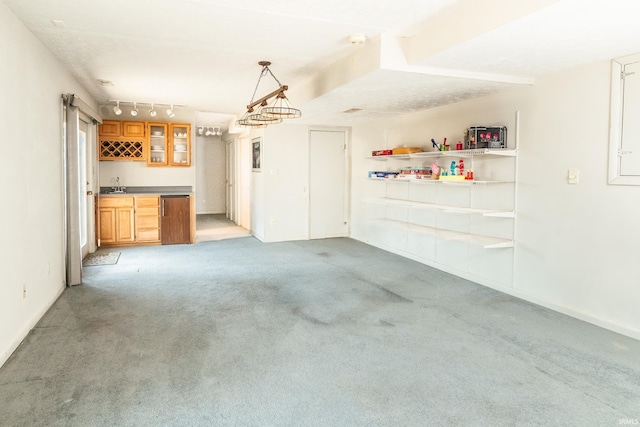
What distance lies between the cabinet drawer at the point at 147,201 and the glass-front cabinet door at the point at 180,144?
0.82 m

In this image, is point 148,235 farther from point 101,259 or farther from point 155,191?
point 101,259

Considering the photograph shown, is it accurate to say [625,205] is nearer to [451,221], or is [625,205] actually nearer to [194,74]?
[451,221]

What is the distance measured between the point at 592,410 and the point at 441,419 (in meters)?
0.86

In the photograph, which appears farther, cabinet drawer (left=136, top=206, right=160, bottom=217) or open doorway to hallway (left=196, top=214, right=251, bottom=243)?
open doorway to hallway (left=196, top=214, right=251, bottom=243)

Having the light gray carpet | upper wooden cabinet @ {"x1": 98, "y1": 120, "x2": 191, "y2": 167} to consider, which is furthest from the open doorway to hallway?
the light gray carpet

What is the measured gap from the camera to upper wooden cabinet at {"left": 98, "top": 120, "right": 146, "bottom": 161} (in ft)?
23.0

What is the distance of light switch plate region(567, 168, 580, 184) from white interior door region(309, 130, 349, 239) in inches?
177

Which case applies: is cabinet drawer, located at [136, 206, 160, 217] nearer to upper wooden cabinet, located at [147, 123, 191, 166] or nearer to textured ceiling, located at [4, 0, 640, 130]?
upper wooden cabinet, located at [147, 123, 191, 166]

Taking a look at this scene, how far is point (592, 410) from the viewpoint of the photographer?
2256 mm

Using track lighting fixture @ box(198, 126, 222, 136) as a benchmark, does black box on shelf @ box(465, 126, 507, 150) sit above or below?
below

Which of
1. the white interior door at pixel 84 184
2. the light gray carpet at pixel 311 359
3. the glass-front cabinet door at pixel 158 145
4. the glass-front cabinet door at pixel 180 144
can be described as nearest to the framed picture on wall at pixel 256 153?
the glass-front cabinet door at pixel 180 144

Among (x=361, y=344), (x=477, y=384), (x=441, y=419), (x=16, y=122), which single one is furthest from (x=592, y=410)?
(x=16, y=122)

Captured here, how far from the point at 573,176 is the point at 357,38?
233 cm

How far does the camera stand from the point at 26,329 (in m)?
3.19
